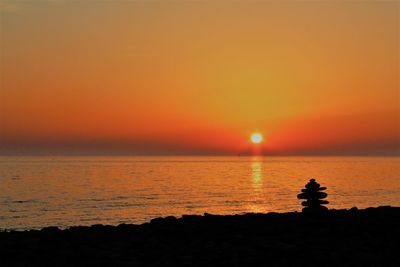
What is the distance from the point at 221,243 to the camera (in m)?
13.8

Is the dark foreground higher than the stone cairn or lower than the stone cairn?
lower

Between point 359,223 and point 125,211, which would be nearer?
point 359,223

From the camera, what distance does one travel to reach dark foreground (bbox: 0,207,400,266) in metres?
11.7

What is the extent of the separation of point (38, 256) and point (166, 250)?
338 cm

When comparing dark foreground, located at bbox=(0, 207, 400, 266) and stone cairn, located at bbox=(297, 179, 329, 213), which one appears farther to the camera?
stone cairn, located at bbox=(297, 179, 329, 213)

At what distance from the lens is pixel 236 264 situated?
11.3m

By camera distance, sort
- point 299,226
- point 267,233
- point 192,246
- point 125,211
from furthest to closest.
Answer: point 125,211, point 299,226, point 267,233, point 192,246

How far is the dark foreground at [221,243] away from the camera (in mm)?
11727

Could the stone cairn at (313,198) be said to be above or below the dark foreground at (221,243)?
above

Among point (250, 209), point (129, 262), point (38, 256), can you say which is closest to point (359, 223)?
point (129, 262)

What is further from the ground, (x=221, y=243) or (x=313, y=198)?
(x=313, y=198)

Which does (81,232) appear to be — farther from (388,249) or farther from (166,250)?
(388,249)

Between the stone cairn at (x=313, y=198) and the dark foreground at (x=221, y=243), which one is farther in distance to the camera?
the stone cairn at (x=313, y=198)

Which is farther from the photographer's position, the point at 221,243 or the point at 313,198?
the point at 313,198
